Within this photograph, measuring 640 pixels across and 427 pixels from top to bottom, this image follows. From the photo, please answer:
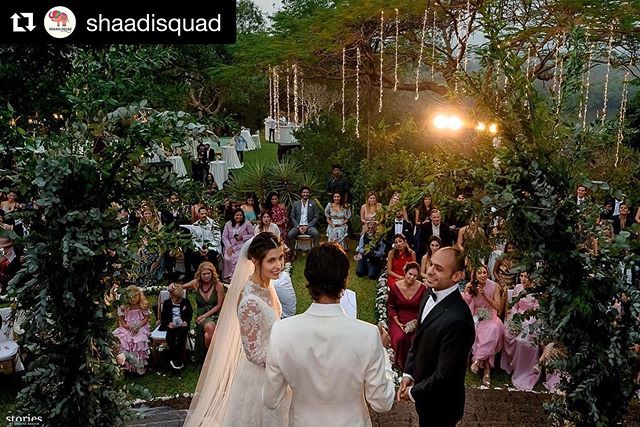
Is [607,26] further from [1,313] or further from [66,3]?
[1,313]

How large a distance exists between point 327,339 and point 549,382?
14.2 feet

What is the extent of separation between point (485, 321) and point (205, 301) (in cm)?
304

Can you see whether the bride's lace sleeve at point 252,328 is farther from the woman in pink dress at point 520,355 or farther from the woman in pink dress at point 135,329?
the woman in pink dress at point 520,355

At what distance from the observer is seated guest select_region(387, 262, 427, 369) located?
6566 millimetres

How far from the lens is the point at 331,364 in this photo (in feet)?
9.19

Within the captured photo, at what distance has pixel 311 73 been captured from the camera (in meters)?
16.3

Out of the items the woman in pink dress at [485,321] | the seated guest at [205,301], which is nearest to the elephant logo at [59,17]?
the seated guest at [205,301]

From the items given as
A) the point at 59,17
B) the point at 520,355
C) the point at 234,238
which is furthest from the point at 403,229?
the point at 59,17

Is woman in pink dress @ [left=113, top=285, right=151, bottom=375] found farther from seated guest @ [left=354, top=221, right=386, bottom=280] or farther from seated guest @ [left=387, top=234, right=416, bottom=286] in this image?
seated guest @ [left=354, top=221, right=386, bottom=280]

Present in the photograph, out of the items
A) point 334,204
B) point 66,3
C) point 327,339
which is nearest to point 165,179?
point 327,339

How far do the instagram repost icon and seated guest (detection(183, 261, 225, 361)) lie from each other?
477 centimetres

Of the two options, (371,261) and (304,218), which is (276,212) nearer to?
(304,218)

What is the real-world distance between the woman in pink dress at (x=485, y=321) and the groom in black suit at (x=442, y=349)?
299cm

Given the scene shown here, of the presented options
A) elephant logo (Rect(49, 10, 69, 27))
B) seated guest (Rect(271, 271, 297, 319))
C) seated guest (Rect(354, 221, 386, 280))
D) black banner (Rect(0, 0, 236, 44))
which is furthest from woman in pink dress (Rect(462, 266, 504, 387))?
elephant logo (Rect(49, 10, 69, 27))
